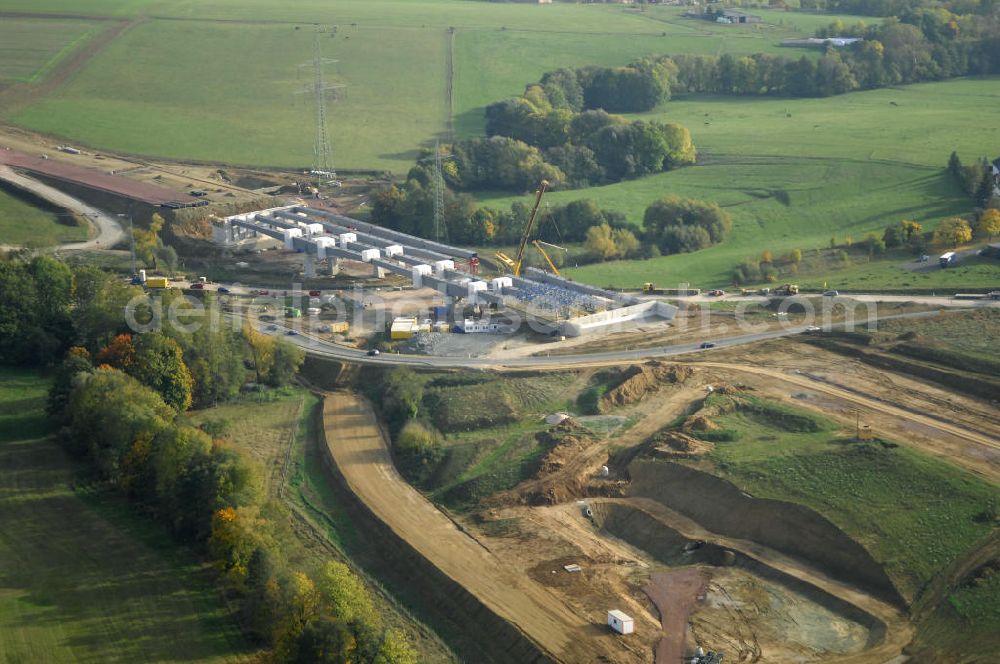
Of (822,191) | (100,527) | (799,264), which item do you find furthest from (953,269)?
(100,527)

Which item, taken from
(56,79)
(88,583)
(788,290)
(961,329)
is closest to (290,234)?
(788,290)

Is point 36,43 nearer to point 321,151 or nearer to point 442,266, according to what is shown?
point 321,151

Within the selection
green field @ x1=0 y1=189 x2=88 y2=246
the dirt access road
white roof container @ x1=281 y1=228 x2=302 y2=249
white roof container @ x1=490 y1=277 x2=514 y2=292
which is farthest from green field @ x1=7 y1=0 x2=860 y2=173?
Result: the dirt access road

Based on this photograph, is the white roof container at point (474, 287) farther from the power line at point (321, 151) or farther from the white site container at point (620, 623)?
the power line at point (321, 151)

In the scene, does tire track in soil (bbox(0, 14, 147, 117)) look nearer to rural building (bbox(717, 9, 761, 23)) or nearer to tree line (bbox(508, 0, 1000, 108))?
tree line (bbox(508, 0, 1000, 108))

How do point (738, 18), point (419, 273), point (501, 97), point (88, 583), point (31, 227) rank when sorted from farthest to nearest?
1. point (738, 18)
2. point (501, 97)
3. point (31, 227)
4. point (419, 273)
5. point (88, 583)
